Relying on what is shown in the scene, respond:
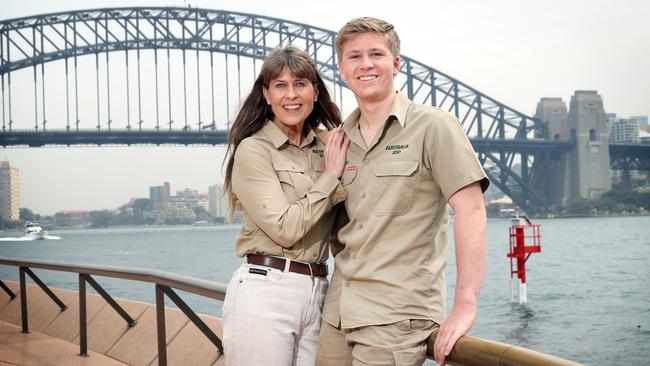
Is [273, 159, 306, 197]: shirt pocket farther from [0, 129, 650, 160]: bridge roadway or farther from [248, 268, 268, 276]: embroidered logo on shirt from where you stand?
[0, 129, 650, 160]: bridge roadway

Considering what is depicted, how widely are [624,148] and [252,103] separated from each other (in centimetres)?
6367

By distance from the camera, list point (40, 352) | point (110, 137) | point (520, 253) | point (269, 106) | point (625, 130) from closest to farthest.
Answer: point (269, 106) < point (40, 352) < point (520, 253) < point (110, 137) < point (625, 130)

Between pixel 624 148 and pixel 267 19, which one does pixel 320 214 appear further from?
pixel 624 148

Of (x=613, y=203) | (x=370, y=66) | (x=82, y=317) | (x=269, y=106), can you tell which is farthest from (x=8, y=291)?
(x=613, y=203)

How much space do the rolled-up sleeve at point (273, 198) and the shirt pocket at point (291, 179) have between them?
0.02 meters

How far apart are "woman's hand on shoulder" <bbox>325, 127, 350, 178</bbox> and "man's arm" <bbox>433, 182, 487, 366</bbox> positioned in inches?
13.1

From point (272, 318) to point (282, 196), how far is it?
0.95 feet

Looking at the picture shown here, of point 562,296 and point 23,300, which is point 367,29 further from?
point 562,296

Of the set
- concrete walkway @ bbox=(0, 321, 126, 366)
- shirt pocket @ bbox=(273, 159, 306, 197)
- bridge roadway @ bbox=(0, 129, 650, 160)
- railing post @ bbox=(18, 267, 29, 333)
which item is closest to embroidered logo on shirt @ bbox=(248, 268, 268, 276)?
shirt pocket @ bbox=(273, 159, 306, 197)

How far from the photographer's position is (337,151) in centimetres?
182

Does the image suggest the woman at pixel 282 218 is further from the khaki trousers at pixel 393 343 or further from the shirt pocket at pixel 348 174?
the khaki trousers at pixel 393 343

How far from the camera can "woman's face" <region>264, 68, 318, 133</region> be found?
1.99 m

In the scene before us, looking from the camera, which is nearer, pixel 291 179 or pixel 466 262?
pixel 466 262

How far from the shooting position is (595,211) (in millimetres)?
59875
